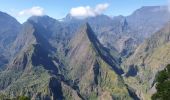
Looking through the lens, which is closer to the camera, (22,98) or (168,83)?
(168,83)

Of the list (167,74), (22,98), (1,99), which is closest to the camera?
(167,74)

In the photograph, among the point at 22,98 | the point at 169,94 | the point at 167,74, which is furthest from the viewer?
the point at 22,98

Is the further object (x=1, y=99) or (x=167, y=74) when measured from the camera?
(x=1, y=99)

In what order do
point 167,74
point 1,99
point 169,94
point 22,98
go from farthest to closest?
point 1,99 < point 22,98 < point 167,74 < point 169,94

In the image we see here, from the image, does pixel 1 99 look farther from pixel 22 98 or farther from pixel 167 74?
pixel 167 74

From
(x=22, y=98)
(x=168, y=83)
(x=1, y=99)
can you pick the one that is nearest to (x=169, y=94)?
(x=168, y=83)

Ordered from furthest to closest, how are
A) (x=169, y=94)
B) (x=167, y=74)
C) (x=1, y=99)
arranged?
(x=1, y=99) < (x=167, y=74) < (x=169, y=94)

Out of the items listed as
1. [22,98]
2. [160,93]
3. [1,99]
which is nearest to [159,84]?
[160,93]

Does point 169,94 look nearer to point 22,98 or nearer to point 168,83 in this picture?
point 168,83

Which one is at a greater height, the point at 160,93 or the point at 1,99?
the point at 160,93

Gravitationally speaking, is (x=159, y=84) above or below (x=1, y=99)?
above
